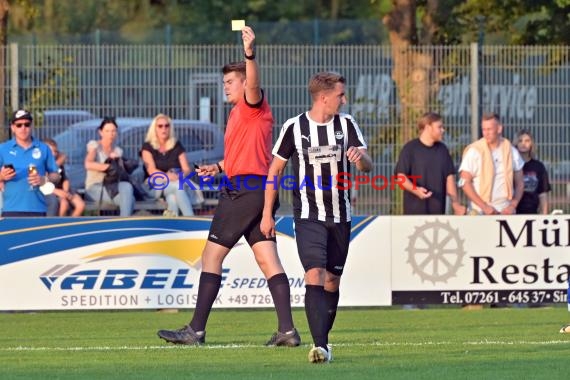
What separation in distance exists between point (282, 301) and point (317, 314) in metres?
1.39

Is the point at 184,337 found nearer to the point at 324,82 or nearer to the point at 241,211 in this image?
the point at 241,211

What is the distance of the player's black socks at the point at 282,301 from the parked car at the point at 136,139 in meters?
7.53

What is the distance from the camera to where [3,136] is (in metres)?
19.0

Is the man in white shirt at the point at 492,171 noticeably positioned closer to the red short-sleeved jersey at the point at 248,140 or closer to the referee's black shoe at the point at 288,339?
the red short-sleeved jersey at the point at 248,140

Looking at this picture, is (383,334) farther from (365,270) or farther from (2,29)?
(2,29)

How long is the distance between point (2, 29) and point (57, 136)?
209cm

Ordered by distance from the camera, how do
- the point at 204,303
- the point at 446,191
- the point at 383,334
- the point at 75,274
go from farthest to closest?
the point at 446,191
the point at 75,274
the point at 383,334
the point at 204,303

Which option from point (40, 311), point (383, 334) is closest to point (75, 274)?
point (40, 311)

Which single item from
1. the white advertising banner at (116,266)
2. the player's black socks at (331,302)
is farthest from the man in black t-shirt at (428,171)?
the player's black socks at (331,302)

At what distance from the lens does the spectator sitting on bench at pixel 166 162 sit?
17656 millimetres

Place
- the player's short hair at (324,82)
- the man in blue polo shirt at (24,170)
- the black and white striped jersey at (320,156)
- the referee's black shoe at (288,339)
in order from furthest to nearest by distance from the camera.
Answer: the man in blue polo shirt at (24,170) → the referee's black shoe at (288,339) → the black and white striped jersey at (320,156) → the player's short hair at (324,82)

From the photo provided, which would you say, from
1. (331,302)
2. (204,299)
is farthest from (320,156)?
(204,299)

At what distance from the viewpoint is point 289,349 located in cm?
1124

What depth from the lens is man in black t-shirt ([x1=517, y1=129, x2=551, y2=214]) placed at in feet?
58.4
